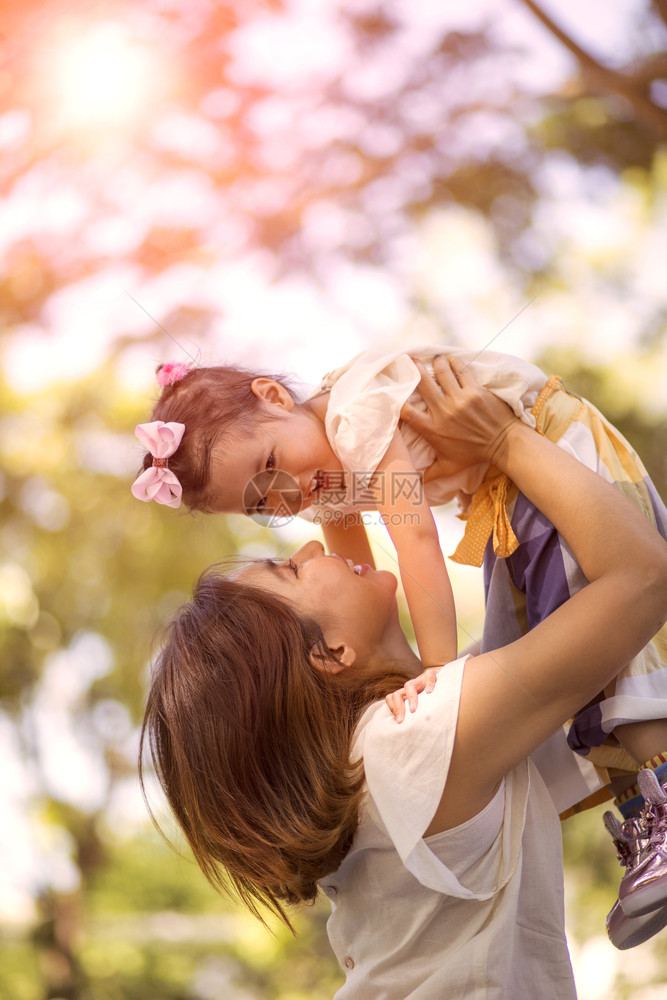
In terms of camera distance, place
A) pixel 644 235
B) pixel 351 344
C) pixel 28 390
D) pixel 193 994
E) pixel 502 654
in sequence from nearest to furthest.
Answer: pixel 502 654 < pixel 351 344 < pixel 644 235 < pixel 28 390 < pixel 193 994

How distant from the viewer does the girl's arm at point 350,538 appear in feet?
2.63

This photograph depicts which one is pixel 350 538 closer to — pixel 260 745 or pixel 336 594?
pixel 336 594

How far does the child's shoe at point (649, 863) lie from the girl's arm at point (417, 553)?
Answer: 6.9 inches

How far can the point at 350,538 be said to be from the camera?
2.65 ft

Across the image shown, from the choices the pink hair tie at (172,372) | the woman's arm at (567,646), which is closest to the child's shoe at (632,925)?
the woman's arm at (567,646)

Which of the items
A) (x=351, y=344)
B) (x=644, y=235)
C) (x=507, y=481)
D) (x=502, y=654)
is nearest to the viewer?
(x=502, y=654)

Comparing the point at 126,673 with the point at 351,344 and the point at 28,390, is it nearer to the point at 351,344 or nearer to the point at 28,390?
the point at 28,390

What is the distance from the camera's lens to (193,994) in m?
1.76

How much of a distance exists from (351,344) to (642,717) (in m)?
0.69

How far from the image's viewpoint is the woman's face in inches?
25.4

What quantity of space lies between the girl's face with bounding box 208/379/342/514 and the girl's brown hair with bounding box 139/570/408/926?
4.7 inches

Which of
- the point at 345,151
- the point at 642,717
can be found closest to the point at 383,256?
the point at 345,151

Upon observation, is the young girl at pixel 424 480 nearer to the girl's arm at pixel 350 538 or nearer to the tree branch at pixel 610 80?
the girl's arm at pixel 350 538

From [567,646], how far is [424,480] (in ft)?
0.74
